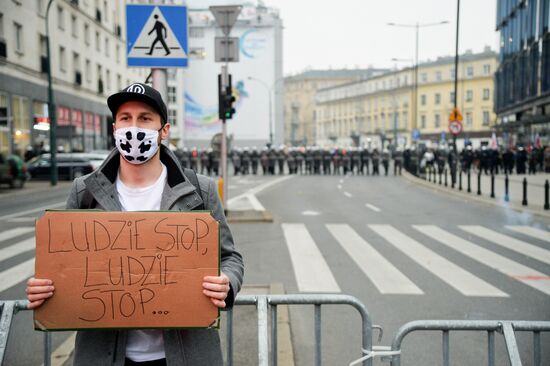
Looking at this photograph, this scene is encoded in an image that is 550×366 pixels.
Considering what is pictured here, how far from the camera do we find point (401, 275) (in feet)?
26.0

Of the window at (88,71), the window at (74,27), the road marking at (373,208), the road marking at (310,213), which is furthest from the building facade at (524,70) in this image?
the window at (88,71)

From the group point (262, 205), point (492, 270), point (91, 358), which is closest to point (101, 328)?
point (91, 358)

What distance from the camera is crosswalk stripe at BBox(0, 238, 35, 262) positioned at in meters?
9.49

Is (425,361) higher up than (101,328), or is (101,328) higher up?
(101,328)

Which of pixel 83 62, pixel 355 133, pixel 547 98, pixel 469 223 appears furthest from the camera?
pixel 355 133

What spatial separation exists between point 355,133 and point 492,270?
109277mm

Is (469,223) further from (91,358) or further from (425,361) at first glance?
(91,358)

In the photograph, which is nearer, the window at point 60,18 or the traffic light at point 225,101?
the traffic light at point 225,101

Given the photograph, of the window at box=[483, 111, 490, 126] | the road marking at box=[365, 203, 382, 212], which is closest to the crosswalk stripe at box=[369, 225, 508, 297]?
the road marking at box=[365, 203, 382, 212]

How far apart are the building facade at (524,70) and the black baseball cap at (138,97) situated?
31246mm

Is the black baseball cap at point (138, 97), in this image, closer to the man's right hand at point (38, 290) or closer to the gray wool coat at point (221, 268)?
the gray wool coat at point (221, 268)

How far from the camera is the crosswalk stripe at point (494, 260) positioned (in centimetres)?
754

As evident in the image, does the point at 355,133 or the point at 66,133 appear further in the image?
the point at 355,133

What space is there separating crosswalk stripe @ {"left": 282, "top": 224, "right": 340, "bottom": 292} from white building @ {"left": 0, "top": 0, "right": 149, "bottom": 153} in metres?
21.0
